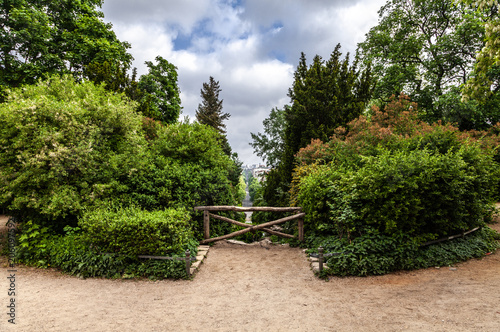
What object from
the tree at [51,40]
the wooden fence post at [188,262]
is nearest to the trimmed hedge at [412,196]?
the wooden fence post at [188,262]

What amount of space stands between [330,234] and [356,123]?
4914mm

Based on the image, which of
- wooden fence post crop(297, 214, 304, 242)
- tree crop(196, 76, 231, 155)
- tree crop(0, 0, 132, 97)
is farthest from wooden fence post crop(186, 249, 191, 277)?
tree crop(196, 76, 231, 155)

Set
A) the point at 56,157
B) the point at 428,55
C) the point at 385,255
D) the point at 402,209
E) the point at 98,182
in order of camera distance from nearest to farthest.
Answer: the point at 385,255 < the point at 402,209 < the point at 56,157 < the point at 98,182 < the point at 428,55

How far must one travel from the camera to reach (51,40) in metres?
14.9

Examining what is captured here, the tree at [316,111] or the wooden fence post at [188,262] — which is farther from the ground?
the tree at [316,111]

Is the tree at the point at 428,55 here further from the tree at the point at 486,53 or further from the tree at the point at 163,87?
the tree at the point at 163,87

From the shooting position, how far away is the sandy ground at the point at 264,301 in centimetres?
370

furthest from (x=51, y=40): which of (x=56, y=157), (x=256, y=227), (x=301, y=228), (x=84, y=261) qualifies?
(x=301, y=228)

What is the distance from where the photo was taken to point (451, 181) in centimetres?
569

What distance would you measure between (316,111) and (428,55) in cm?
1395

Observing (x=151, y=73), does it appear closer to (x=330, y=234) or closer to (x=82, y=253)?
(x=82, y=253)

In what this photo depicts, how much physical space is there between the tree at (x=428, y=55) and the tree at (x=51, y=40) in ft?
62.0

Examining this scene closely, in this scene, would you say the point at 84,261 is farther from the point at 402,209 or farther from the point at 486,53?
the point at 486,53

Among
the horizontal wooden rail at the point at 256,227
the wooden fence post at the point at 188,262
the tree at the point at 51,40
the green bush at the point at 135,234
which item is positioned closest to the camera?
the wooden fence post at the point at 188,262
